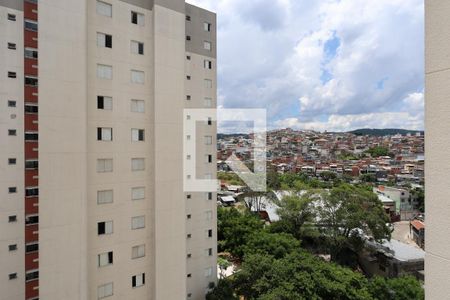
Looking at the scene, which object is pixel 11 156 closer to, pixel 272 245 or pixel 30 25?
pixel 30 25

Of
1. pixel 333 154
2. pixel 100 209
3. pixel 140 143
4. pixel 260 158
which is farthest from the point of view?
pixel 333 154

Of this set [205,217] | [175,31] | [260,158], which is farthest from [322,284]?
[260,158]

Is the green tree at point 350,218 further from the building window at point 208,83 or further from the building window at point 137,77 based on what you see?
the building window at point 137,77

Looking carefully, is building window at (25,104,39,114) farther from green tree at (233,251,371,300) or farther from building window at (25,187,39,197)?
green tree at (233,251,371,300)

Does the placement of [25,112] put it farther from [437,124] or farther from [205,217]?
[437,124]

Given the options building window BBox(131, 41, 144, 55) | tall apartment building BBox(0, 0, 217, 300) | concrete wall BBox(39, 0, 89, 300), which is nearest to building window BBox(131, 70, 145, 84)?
tall apartment building BBox(0, 0, 217, 300)

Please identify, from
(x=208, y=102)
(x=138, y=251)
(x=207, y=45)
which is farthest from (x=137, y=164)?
(x=207, y=45)
